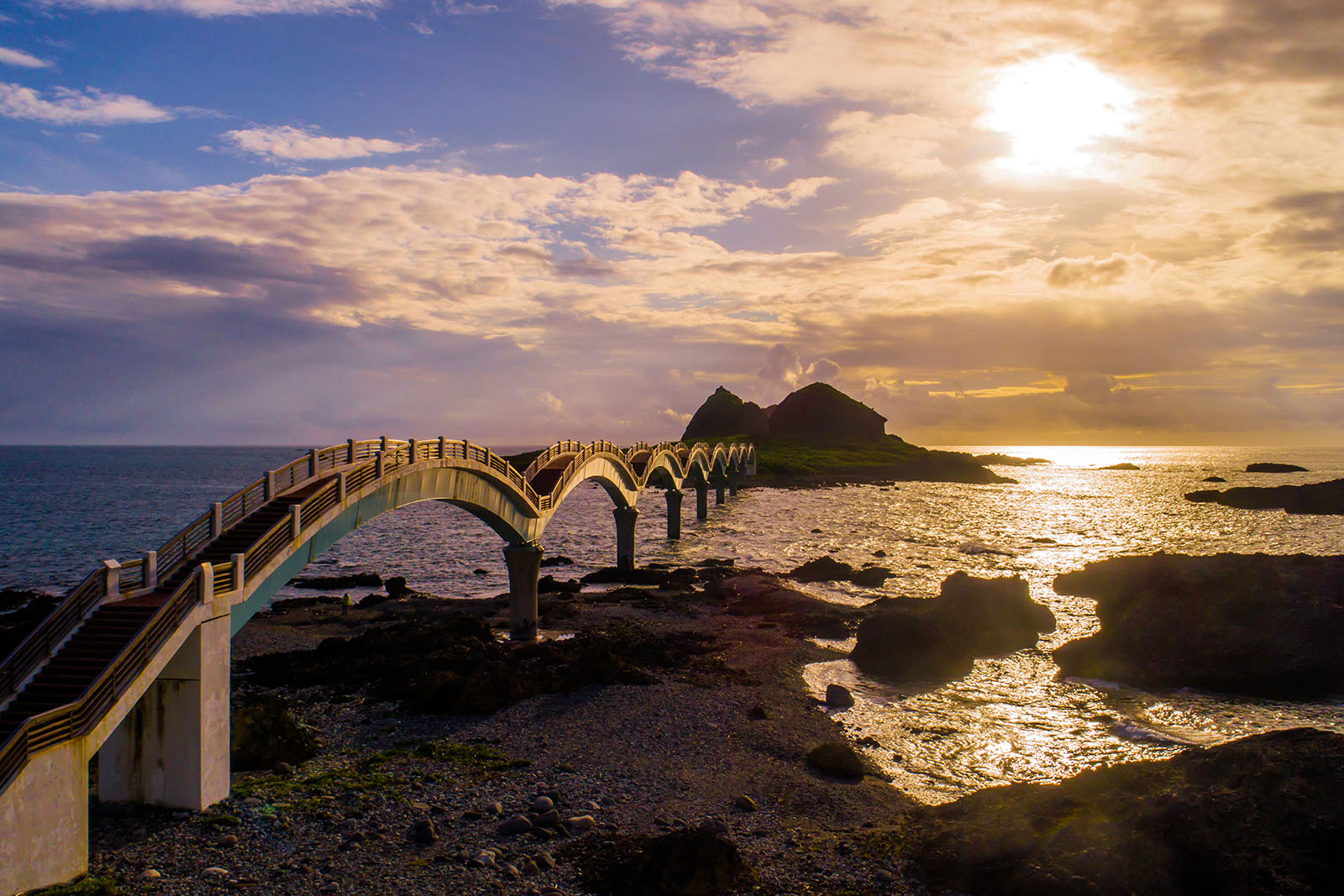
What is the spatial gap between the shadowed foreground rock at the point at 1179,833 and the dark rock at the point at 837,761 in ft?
10.5

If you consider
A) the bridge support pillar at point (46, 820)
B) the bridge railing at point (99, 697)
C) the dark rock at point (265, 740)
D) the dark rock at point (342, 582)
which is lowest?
the dark rock at point (342, 582)

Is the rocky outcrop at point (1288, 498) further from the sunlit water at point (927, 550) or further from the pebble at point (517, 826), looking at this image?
the pebble at point (517, 826)

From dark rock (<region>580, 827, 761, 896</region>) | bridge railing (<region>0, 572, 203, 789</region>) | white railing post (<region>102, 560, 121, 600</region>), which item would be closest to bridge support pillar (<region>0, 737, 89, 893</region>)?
bridge railing (<region>0, 572, 203, 789</region>)

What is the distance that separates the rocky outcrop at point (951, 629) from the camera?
87.5ft

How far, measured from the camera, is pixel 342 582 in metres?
47.2

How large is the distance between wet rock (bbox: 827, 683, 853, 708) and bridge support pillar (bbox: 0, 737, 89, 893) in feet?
58.0

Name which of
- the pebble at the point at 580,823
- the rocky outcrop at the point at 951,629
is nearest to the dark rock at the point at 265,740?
the pebble at the point at 580,823

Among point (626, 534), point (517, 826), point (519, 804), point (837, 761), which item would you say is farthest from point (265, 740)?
point (626, 534)

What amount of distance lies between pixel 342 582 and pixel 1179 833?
1768 inches

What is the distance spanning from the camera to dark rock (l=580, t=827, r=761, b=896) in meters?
11.9

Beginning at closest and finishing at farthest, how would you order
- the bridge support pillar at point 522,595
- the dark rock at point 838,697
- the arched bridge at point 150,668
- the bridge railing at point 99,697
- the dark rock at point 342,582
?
the bridge railing at point 99,697 < the arched bridge at point 150,668 < the dark rock at point 838,697 < the bridge support pillar at point 522,595 < the dark rock at point 342,582

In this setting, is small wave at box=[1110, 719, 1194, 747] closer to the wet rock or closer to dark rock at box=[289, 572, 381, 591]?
the wet rock

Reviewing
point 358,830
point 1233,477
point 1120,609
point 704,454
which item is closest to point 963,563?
point 1120,609

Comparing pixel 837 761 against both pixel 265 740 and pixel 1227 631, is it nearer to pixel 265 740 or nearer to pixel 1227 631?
pixel 265 740
